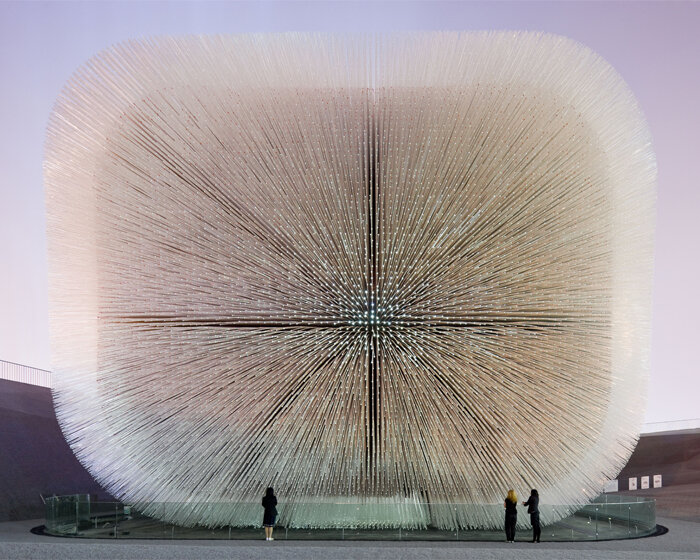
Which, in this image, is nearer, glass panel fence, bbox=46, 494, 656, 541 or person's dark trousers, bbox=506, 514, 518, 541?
person's dark trousers, bbox=506, 514, 518, 541

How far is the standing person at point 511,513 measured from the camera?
29.3 ft

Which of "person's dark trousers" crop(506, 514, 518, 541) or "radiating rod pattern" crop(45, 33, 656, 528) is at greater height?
"radiating rod pattern" crop(45, 33, 656, 528)

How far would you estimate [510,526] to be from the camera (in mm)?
8953

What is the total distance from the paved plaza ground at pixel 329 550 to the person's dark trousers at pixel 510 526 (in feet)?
0.57

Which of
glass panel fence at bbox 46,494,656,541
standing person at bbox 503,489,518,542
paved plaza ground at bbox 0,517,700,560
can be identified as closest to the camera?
paved plaza ground at bbox 0,517,700,560

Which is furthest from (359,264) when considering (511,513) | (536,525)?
(536,525)

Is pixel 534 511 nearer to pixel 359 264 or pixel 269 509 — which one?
pixel 269 509

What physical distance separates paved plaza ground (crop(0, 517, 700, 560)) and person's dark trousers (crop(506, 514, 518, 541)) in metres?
0.17

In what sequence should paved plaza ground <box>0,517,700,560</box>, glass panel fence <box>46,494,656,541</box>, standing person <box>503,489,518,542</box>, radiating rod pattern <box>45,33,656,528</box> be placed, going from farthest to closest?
glass panel fence <box>46,494,656,541</box>, radiating rod pattern <box>45,33,656,528</box>, standing person <box>503,489,518,542</box>, paved plaza ground <box>0,517,700,560</box>

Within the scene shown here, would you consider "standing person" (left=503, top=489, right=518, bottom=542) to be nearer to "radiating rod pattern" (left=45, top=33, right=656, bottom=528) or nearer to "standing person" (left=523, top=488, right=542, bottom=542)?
"standing person" (left=523, top=488, right=542, bottom=542)

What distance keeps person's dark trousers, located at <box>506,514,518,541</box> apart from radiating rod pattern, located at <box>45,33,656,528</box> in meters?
0.48

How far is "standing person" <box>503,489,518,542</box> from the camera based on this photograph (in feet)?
29.3

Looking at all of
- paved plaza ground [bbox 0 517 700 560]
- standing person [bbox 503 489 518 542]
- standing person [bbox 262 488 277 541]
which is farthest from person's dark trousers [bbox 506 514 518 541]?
standing person [bbox 262 488 277 541]

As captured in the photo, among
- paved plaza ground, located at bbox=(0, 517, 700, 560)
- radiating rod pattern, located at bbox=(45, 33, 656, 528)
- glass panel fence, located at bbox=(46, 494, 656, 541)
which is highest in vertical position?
radiating rod pattern, located at bbox=(45, 33, 656, 528)
